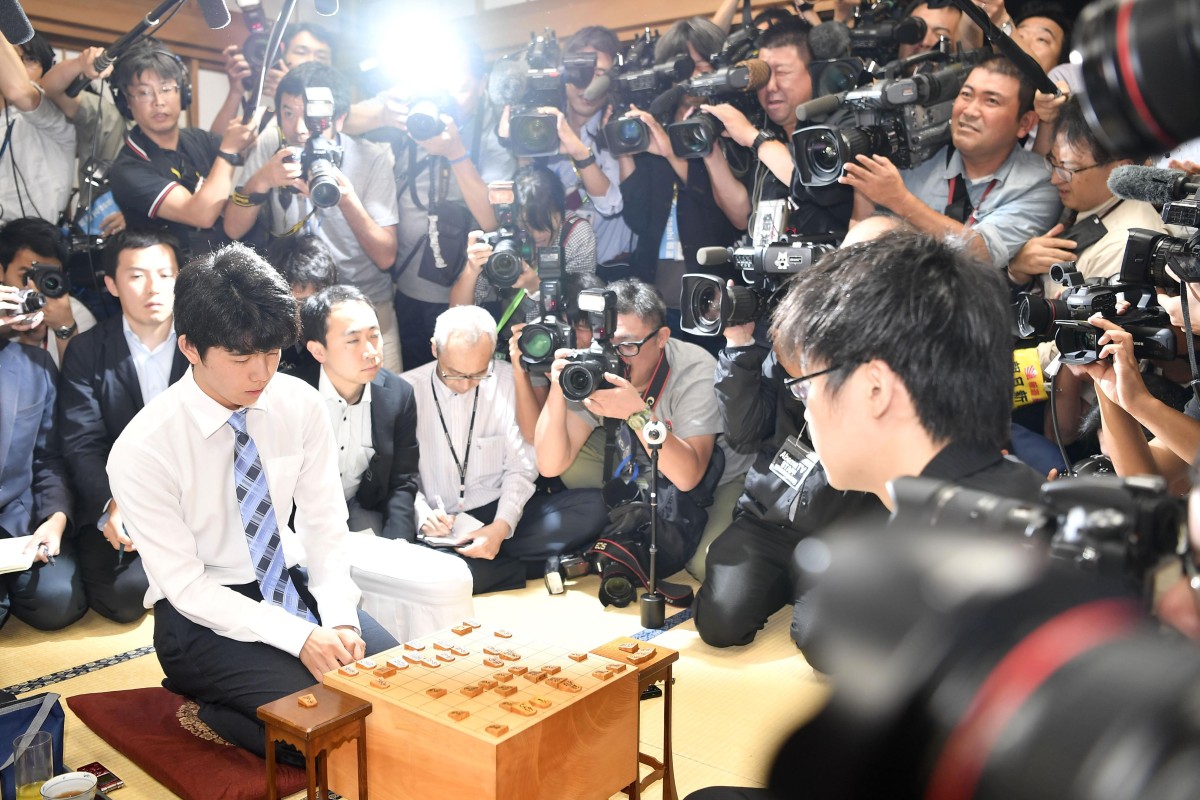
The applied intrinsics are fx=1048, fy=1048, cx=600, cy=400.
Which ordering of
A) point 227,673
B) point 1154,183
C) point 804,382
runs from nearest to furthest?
point 804,382 < point 1154,183 < point 227,673

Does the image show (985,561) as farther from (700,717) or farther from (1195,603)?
(700,717)

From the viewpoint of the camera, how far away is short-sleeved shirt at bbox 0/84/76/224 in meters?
3.54

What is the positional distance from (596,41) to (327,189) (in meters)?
1.12

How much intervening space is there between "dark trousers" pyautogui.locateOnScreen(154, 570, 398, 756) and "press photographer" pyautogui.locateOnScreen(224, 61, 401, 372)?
160cm

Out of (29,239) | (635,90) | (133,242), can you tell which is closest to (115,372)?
(133,242)

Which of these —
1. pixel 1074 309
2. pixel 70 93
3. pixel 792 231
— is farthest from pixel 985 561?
pixel 70 93

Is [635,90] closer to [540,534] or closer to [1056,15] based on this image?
[1056,15]

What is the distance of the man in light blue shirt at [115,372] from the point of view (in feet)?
10.3

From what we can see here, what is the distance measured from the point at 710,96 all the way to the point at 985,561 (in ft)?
9.17

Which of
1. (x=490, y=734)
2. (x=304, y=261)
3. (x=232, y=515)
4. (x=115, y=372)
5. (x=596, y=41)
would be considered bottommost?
(x=490, y=734)

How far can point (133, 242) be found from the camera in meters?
3.21

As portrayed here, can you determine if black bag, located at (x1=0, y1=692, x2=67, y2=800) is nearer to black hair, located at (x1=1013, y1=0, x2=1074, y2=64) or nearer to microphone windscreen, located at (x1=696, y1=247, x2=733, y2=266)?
microphone windscreen, located at (x1=696, y1=247, x2=733, y2=266)

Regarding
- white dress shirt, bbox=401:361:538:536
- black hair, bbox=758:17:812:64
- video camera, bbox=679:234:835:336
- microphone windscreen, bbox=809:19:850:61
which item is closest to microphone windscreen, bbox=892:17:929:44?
microphone windscreen, bbox=809:19:850:61

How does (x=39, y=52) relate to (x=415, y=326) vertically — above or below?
above
